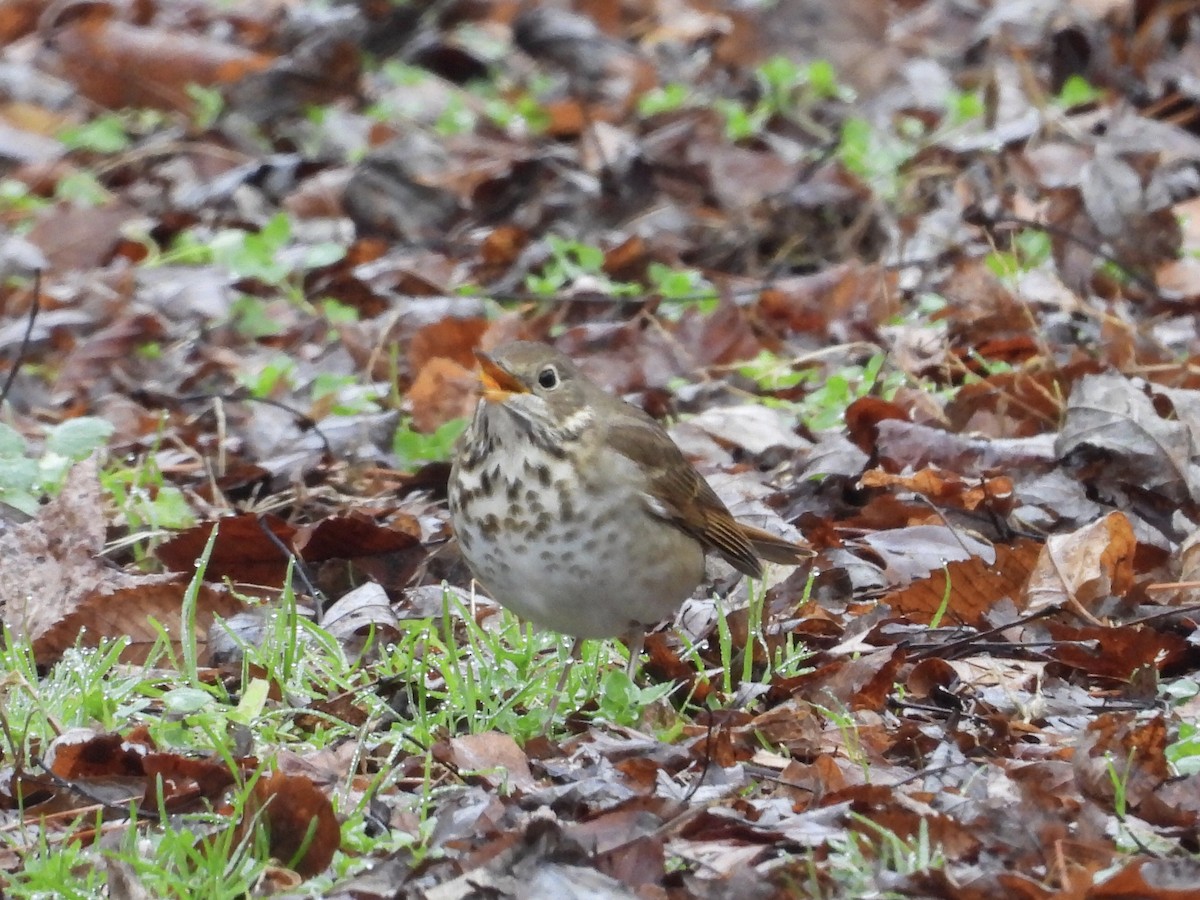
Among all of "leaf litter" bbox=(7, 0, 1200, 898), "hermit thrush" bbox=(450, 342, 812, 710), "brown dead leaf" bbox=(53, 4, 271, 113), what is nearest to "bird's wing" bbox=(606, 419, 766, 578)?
"hermit thrush" bbox=(450, 342, 812, 710)

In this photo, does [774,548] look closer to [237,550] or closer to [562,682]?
[562,682]

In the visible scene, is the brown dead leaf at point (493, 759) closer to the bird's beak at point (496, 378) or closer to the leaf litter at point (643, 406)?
the leaf litter at point (643, 406)

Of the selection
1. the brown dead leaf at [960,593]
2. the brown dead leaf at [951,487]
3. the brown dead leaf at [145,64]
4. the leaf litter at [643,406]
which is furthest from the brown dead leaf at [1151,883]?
the brown dead leaf at [145,64]

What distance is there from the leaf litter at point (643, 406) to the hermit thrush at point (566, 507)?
0.66ft

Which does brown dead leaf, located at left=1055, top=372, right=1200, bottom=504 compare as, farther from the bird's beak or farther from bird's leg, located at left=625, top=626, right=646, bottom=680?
the bird's beak

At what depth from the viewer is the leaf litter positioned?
3561 mm

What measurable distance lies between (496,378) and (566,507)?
1.32 ft

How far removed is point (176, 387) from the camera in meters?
7.11

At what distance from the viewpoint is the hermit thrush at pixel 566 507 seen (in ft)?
13.6

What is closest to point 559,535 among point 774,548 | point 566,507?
point 566,507

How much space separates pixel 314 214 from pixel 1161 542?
4847 mm

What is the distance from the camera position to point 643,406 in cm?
646

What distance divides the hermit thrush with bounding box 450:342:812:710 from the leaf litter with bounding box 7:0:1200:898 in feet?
0.66

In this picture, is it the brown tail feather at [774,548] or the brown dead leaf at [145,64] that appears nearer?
the brown tail feather at [774,548]
